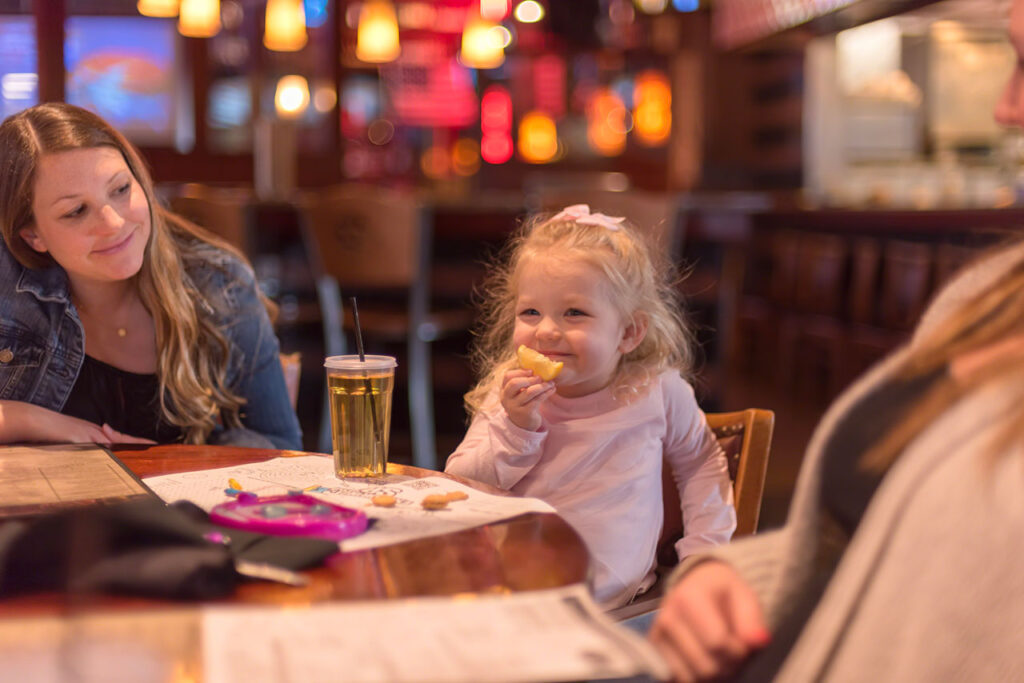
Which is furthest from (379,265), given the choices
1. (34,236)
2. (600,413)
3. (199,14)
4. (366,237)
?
(199,14)

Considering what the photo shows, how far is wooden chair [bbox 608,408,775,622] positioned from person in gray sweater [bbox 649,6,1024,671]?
710 mm

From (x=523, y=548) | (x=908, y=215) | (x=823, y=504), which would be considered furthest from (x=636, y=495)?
(x=908, y=215)

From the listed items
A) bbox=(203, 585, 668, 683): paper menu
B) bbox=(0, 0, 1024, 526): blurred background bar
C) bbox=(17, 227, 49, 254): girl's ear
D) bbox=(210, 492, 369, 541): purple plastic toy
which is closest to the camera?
bbox=(203, 585, 668, 683): paper menu

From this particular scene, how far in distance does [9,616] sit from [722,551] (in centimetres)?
59

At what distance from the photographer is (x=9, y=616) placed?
0.83 meters

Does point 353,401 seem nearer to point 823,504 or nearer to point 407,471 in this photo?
point 407,471

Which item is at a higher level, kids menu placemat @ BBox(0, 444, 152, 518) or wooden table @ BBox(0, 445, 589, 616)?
kids menu placemat @ BBox(0, 444, 152, 518)

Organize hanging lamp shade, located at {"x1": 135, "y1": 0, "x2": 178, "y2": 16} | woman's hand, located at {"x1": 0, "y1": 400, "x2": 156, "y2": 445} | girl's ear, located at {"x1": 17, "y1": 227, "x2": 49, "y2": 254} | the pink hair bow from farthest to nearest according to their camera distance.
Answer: hanging lamp shade, located at {"x1": 135, "y1": 0, "x2": 178, "y2": 16}
girl's ear, located at {"x1": 17, "y1": 227, "x2": 49, "y2": 254}
the pink hair bow
woman's hand, located at {"x1": 0, "y1": 400, "x2": 156, "y2": 445}

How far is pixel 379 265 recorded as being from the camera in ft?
13.3

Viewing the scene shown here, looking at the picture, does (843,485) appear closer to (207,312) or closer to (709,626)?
(709,626)

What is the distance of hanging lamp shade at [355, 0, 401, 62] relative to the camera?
6.70m

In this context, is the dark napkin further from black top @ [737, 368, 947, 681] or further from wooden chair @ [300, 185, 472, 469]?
wooden chair @ [300, 185, 472, 469]

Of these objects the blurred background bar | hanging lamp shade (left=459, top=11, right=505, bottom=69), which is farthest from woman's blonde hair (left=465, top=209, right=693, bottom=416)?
hanging lamp shade (left=459, top=11, right=505, bottom=69)

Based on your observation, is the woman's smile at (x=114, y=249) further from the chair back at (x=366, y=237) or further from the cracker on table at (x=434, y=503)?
the chair back at (x=366, y=237)
